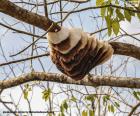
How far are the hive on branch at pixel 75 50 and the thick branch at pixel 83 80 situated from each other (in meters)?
0.41

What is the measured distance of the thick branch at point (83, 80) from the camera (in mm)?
1855

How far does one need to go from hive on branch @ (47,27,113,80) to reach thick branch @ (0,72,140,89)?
41 centimetres

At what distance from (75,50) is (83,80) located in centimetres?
58

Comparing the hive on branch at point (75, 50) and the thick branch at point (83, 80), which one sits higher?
the hive on branch at point (75, 50)

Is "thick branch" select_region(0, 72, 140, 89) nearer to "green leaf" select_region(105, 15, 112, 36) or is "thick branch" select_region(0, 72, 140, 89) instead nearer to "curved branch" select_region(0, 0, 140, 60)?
"green leaf" select_region(105, 15, 112, 36)

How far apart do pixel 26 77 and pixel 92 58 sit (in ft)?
2.44

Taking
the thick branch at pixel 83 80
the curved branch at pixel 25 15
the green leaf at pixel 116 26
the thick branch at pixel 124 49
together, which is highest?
the curved branch at pixel 25 15

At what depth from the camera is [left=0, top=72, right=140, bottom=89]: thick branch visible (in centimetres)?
186

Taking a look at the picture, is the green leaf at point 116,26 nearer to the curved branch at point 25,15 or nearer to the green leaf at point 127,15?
the green leaf at point 127,15

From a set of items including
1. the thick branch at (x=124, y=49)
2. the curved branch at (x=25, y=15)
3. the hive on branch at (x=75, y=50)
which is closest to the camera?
the curved branch at (x=25, y=15)

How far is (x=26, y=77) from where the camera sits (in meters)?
2.09

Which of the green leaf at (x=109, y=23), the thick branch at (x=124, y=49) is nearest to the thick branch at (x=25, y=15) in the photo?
the thick branch at (x=124, y=49)

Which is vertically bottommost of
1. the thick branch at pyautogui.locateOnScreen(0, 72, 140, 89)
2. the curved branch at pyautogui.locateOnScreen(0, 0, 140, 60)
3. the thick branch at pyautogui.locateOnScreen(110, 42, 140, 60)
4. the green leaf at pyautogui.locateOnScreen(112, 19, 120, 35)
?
the thick branch at pyautogui.locateOnScreen(0, 72, 140, 89)

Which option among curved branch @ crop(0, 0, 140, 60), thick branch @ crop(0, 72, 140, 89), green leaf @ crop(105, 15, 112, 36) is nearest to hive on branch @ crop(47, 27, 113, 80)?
curved branch @ crop(0, 0, 140, 60)
